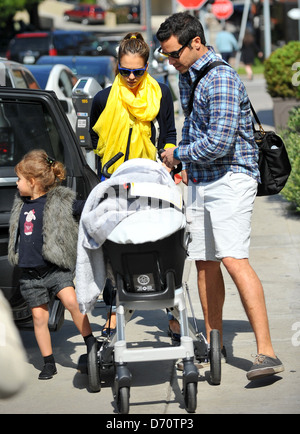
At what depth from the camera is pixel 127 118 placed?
5.81 meters

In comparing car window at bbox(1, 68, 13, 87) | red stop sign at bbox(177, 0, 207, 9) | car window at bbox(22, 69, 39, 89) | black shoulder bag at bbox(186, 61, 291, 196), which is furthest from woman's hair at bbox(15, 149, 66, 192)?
red stop sign at bbox(177, 0, 207, 9)

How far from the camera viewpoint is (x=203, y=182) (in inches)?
207

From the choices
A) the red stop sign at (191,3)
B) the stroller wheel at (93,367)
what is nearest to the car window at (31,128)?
the stroller wheel at (93,367)

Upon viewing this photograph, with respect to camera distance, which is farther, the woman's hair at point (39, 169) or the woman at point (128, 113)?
the woman at point (128, 113)

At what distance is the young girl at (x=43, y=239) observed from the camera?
523 centimetres

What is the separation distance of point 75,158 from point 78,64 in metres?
14.6

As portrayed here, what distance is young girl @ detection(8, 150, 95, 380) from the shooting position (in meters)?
5.23

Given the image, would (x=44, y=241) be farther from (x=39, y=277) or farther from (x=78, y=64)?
(x=78, y=64)

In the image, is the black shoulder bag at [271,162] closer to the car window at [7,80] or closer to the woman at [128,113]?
the woman at [128,113]

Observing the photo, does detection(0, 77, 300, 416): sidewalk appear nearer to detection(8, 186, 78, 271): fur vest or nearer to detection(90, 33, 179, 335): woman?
detection(90, 33, 179, 335): woman

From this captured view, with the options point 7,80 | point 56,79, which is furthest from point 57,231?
point 56,79

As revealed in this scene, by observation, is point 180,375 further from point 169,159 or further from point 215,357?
point 169,159

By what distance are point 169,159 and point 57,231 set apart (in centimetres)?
76

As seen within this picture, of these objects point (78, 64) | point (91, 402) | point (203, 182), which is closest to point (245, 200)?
point (203, 182)
